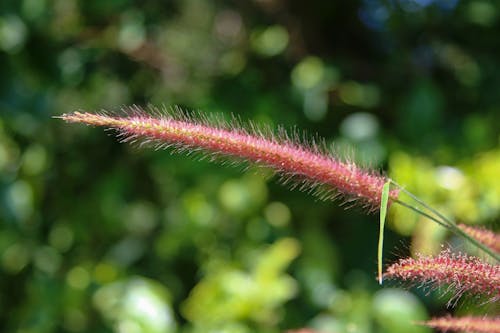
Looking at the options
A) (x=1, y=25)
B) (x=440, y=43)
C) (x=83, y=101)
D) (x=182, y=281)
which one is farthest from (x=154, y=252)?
(x=440, y=43)

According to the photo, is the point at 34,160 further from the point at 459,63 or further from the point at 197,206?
the point at 459,63

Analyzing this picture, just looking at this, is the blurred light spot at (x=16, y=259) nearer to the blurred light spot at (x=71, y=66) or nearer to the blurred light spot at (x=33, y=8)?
the blurred light spot at (x=71, y=66)

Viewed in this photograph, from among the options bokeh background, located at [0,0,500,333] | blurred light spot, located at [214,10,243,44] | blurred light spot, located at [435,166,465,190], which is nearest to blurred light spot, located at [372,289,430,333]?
bokeh background, located at [0,0,500,333]

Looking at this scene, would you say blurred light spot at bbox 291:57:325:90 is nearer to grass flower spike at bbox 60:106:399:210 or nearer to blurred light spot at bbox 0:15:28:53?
blurred light spot at bbox 0:15:28:53

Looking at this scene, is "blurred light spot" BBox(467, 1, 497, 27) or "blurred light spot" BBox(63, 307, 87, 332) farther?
"blurred light spot" BBox(467, 1, 497, 27)

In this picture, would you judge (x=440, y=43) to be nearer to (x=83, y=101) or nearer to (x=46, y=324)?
(x=83, y=101)
